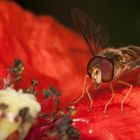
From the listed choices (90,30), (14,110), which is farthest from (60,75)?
(14,110)

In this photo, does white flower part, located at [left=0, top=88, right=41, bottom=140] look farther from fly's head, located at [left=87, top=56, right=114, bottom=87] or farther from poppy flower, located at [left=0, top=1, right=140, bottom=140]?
fly's head, located at [left=87, top=56, right=114, bottom=87]

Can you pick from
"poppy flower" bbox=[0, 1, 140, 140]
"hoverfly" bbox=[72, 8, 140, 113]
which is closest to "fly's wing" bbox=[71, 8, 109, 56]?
"hoverfly" bbox=[72, 8, 140, 113]

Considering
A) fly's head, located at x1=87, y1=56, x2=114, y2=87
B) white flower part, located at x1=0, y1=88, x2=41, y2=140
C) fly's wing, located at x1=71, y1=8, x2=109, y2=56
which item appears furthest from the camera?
fly's wing, located at x1=71, y1=8, x2=109, y2=56

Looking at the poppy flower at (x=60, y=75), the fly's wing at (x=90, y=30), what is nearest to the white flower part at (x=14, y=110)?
the poppy flower at (x=60, y=75)

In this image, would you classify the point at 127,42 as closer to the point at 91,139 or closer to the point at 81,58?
the point at 81,58

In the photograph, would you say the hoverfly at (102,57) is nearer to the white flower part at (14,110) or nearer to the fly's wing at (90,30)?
the fly's wing at (90,30)

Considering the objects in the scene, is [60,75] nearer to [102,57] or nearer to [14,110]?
[102,57]

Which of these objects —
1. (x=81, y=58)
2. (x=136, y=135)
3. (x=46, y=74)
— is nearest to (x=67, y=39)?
(x=81, y=58)
